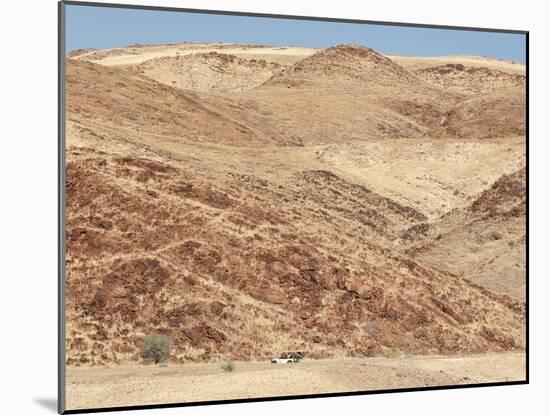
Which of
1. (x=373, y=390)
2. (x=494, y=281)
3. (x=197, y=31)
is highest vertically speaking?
(x=197, y=31)

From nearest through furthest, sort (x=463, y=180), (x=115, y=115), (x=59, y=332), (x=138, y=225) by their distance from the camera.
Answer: (x=59, y=332) → (x=138, y=225) → (x=115, y=115) → (x=463, y=180)

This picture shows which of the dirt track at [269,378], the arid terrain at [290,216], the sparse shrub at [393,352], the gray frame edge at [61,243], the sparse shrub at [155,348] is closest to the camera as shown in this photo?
the gray frame edge at [61,243]

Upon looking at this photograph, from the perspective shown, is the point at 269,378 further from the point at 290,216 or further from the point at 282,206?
the point at 282,206

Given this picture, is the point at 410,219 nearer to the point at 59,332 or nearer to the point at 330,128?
the point at 330,128

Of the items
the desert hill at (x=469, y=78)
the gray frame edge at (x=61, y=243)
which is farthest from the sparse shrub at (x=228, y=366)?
the desert hill at (x=469, y=78)

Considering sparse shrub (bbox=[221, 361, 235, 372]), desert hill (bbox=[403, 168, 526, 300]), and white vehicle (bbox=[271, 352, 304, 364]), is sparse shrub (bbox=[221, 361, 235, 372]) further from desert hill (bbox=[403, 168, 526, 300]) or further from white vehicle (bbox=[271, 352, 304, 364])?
desert hill (bbox=[403, 168, 526, 300])

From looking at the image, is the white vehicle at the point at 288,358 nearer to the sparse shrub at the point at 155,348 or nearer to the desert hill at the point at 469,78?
the sparse shrub at the point at 155,348

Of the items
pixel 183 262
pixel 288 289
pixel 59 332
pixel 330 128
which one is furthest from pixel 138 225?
pixel 330 128
